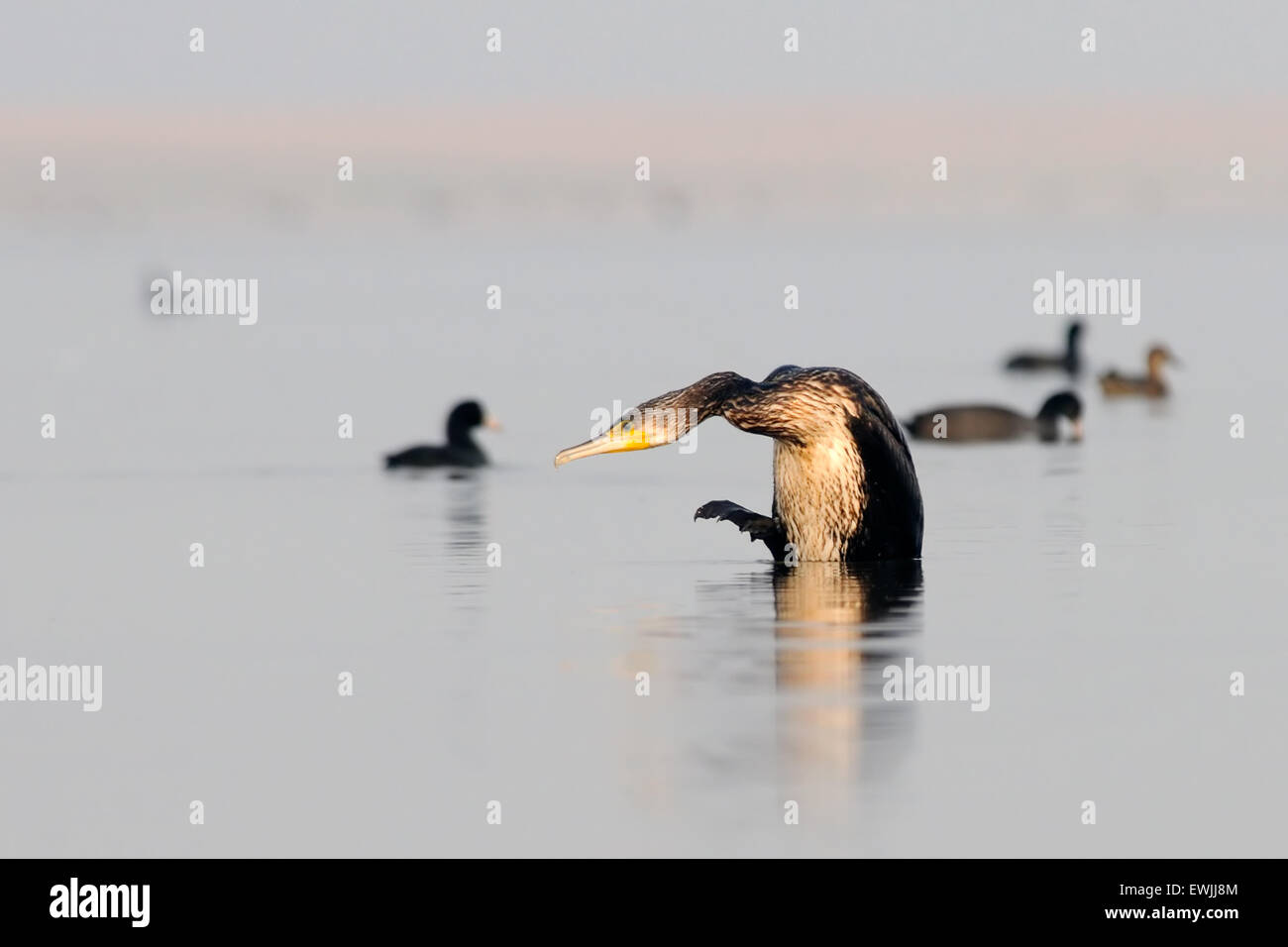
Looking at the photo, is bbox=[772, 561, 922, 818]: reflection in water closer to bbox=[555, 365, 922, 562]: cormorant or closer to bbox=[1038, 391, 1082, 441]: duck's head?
bbox=[555, 365, 922, 562]: cormorant

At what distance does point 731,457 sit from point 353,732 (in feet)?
49.4

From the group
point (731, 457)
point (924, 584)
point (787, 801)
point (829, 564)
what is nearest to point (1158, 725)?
point (787, 801)

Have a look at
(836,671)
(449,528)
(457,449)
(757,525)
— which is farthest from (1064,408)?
(836,671)

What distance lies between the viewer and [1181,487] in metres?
23.1

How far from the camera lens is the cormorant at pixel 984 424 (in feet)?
96.6

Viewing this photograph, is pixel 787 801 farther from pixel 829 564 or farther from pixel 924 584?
pixel 829 564

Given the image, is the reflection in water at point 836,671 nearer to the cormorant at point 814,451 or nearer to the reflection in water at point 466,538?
the cormorant at point 814,451

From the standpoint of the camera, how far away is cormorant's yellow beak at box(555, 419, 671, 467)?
17047mm

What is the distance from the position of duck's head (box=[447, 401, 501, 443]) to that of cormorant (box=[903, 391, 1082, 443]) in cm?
518

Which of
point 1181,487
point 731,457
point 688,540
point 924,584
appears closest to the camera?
point 924,584

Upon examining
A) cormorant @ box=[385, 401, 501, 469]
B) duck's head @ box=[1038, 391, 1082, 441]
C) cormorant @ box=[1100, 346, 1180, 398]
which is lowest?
cormorant @ box=[385, 401, 501, 469]

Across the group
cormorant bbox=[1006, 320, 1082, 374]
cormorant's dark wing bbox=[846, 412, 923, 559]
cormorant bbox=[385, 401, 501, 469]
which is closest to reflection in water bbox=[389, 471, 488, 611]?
cormorant bbox=[385, 401, 501, 469]

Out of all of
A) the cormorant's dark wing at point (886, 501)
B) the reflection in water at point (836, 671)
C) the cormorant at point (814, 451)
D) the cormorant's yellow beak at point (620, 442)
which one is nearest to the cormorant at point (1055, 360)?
the cormorant at point (814, 451)
